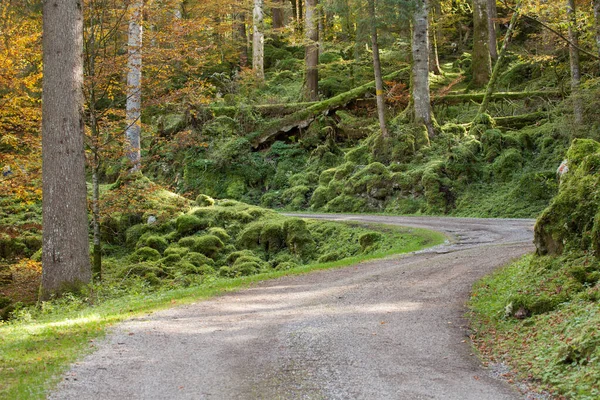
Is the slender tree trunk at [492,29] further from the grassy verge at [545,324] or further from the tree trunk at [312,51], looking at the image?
the grassy verge at [545,324]

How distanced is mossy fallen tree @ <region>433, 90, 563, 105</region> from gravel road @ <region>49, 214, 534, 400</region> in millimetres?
18685

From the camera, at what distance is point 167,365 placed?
273 inches

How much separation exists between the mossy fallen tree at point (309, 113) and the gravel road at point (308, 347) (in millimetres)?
21172

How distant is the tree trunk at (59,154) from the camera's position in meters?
12.4

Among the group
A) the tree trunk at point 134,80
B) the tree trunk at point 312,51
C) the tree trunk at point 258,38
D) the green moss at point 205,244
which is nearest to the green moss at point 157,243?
the green moss at point 205,244

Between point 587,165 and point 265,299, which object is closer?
point 587,165

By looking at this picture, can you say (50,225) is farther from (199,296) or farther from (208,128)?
(208,128)

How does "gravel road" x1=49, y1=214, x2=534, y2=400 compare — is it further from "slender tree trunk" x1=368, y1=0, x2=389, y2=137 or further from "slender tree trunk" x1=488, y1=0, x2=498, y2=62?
"slender tree trunk" x1=488, y1=0, x2=498, y2=62

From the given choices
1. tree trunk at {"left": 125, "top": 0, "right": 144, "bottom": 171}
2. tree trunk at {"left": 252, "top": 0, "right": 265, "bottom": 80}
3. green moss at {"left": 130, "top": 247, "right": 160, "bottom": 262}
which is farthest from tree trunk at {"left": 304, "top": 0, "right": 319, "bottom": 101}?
green moss at {"left": 130, "top": 247, "right": 160, "bottom": 262}

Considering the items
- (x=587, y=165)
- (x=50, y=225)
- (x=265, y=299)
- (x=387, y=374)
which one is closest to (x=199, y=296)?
(x=265, y=299)

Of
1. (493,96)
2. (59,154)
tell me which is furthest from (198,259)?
(493,96)

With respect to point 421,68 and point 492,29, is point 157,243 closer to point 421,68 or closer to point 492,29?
point 421,68

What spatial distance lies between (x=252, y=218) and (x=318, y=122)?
488 inches

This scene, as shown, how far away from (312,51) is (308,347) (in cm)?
2755
